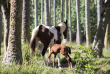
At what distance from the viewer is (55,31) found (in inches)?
298

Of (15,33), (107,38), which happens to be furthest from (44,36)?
(107,38)

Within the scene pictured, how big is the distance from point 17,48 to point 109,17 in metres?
5.22

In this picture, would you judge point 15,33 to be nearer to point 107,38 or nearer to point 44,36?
point 44,36

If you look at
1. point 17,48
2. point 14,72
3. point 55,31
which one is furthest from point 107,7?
point 14,72

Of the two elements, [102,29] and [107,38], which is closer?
[102,29]

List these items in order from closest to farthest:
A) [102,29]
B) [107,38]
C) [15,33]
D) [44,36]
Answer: [15,33] → [44,36] → [102,29] → [107,38]

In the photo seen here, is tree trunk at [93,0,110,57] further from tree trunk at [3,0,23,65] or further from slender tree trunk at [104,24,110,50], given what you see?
tree trunk at [3,0,23,65]

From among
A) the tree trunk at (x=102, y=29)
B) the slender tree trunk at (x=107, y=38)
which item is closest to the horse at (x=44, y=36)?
the tree trunk at (x=102, y=29)

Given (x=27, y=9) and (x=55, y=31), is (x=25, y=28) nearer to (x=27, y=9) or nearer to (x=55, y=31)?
(x=27, y=9)

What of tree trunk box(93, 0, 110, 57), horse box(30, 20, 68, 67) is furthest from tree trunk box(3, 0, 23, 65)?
tree trunk box(93, 0, 110, 57)

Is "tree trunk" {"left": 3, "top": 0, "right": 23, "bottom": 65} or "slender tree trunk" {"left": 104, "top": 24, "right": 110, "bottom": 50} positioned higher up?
"tree trunk" {"left": 3, "top": 0, "right": 23, "bottom": 65}

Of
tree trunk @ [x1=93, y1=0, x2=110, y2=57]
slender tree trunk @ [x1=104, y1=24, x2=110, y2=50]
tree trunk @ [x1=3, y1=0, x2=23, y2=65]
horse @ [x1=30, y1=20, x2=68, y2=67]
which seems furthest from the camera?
slender tree trunk @ [x1=104, y1=24, x2=110, y2=50]

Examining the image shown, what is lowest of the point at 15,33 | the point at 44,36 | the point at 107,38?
the point at 107,38

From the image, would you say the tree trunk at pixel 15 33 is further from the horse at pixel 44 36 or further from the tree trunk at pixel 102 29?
the tree trunk at pixel 102 29
